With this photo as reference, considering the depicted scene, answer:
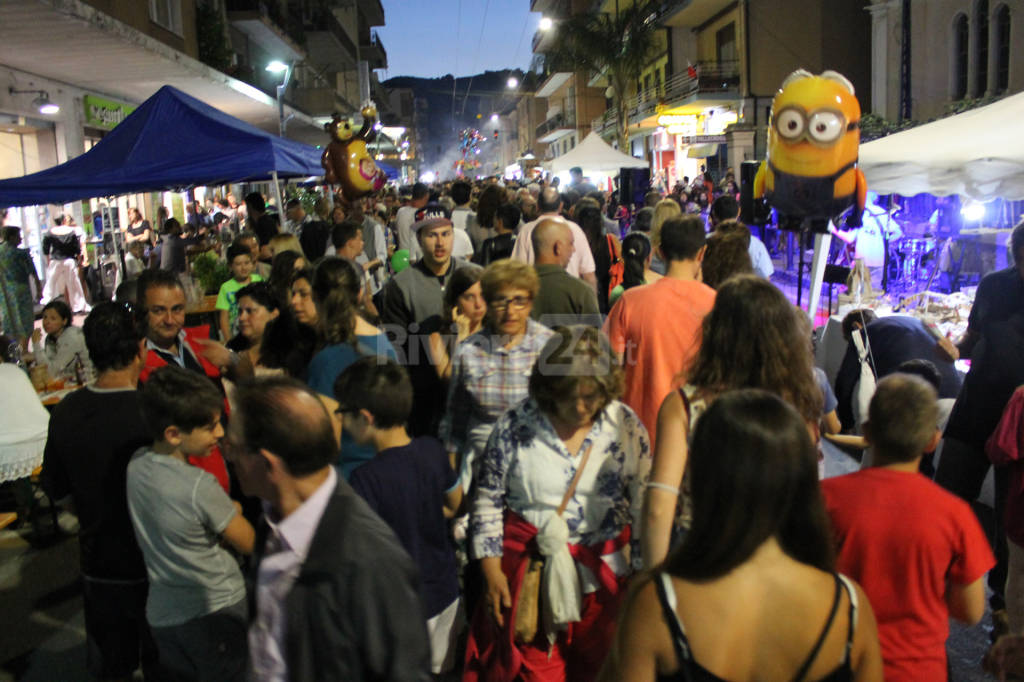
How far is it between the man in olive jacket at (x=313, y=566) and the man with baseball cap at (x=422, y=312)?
236 cm

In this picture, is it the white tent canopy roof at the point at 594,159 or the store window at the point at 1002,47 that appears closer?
the store window at the point at 1002,47

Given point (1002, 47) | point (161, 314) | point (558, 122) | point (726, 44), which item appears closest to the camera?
point (161, 314)

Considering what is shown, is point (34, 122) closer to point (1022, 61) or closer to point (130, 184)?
point (130, 184)

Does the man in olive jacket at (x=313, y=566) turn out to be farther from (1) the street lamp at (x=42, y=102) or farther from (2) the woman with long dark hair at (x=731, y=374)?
(1) the street lamp at (x=42, y=102)

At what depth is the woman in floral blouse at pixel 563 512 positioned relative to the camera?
2830 millimetres

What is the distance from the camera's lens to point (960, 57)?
1855 cm

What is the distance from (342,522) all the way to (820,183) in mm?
4869

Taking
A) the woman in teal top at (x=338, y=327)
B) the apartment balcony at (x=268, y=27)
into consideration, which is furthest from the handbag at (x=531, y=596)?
the apartment balcony at (x=268, y=27)

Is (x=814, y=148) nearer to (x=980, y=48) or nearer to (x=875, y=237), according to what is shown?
(x=875, y=237)

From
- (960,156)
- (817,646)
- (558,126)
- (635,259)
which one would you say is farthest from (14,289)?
(558,126)

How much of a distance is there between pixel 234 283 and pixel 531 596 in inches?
200

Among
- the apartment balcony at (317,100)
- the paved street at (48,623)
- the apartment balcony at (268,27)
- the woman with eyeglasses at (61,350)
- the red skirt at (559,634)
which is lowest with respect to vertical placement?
the paved street at (48,623)

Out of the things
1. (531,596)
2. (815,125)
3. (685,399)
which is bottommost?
(531,596)

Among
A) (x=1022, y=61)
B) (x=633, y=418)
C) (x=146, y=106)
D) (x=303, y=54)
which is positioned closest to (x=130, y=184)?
(x=146, y=106)
